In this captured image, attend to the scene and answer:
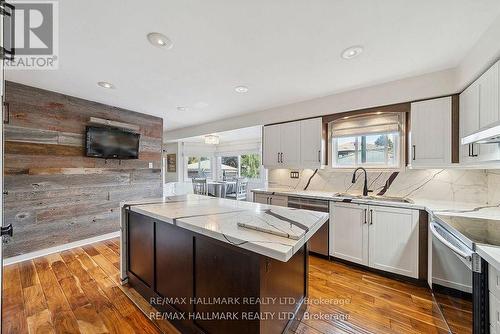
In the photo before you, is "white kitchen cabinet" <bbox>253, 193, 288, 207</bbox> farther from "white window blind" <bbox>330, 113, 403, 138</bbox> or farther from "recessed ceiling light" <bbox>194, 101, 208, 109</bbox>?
"recessed ceiling light" <bbox>194, 101, 208, 109</bbox>

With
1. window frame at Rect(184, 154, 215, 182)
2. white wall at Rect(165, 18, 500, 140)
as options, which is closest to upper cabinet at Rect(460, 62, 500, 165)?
white wall at Rect(165, 18, 500, 140)

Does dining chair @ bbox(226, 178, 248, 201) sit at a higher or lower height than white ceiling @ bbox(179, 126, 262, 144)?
lower

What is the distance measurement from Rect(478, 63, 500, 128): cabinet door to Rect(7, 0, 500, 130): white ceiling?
1.12 feet

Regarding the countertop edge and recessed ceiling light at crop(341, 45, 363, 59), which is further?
recessed ceiling light at crop(341, 45, 363, 59)

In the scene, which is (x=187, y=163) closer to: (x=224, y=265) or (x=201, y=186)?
(x=201, y=186)

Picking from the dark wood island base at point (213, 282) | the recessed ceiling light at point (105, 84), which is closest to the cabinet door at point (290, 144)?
the dark wood island base at point (213, 282)

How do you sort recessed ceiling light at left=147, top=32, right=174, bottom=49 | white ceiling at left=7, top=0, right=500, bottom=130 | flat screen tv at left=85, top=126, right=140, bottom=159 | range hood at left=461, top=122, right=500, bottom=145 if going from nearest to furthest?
1. range hood at left=461, top=122, right=500, bottom=145
2. white ceiling at left=7, top=0, right=500, bottom=130
3. recessed ceiling light at left=147, top=32, right=174, bottom=49
4. flat screen tv at left=85, top=126, right=140, bottom=159

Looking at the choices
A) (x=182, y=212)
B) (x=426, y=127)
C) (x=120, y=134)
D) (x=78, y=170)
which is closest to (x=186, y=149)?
(x=120, y=134)

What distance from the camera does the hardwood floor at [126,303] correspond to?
162 cm

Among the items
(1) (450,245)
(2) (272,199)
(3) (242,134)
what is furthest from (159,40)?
(3) (242,134)

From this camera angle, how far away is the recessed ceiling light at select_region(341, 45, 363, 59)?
6.03ft

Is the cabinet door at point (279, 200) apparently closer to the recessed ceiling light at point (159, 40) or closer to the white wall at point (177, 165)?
the recessed ceiling light at point (159, 40)

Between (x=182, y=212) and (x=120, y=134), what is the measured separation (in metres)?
2.77

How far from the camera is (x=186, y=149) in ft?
23.3
